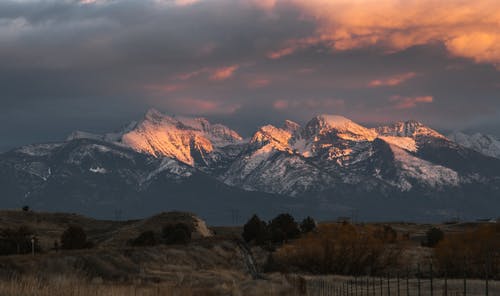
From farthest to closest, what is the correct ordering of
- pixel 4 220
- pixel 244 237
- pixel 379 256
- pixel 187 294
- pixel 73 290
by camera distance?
pixel 4 220, pixel 244 237, pixel 379 256, pixel 187 294, pixel 73 290

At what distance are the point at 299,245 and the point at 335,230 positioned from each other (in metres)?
6.26

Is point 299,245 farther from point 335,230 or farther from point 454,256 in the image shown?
point 454,256

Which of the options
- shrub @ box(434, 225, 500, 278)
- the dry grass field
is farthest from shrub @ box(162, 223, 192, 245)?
shrub @ box(434, 225, 500, 278)

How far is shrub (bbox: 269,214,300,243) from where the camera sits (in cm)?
15450

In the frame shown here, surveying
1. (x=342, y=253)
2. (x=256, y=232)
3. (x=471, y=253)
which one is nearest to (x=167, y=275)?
(x=342, y=253)

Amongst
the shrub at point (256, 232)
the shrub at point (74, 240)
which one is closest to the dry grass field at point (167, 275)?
the shrub at point (74, 240)

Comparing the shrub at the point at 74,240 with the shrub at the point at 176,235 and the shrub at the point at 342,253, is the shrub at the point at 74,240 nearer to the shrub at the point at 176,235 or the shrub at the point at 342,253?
the shrub at the point at 176,235

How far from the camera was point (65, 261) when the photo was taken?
68750 millimetres

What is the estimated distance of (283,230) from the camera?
517ft

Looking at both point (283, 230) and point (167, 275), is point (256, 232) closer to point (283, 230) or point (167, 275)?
point (283, 230)

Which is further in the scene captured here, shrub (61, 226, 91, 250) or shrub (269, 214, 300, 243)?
shrub (269, 214, 300, 243)

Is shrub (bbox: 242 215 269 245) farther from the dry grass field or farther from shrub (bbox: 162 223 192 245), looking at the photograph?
the dry grass field

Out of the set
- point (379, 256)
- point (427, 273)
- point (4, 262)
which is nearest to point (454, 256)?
point (427, 273)

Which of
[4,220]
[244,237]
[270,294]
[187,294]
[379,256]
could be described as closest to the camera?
[187,294]
